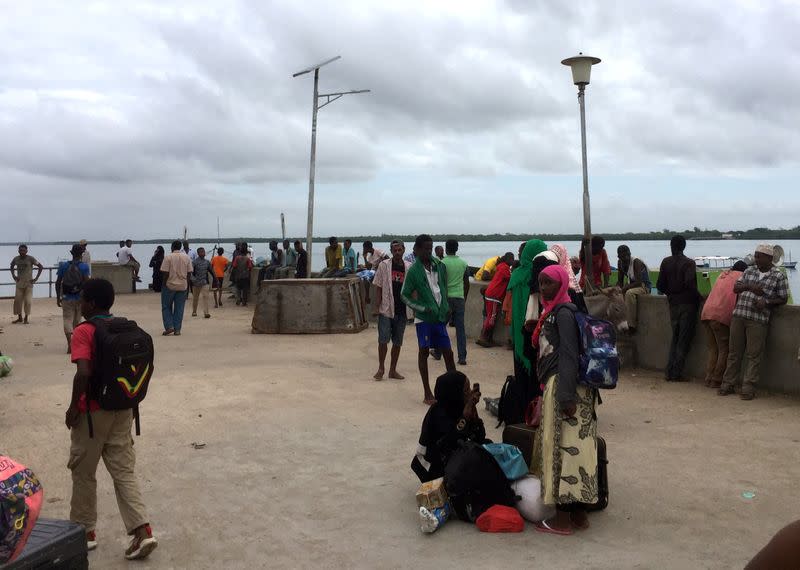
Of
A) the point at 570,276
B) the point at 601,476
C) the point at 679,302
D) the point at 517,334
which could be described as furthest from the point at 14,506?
the point at 679,302

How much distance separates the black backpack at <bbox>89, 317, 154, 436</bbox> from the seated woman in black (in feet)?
6.37

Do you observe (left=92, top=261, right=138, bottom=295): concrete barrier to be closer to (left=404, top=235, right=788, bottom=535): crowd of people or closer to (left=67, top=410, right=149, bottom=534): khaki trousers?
(left=404, top=235, right=788, bottom=535): crowd of people

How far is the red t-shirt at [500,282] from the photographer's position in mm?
11653

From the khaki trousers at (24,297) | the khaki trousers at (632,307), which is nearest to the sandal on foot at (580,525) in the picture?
the khaki trousers at (632,307)

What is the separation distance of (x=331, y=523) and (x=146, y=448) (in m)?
2.50

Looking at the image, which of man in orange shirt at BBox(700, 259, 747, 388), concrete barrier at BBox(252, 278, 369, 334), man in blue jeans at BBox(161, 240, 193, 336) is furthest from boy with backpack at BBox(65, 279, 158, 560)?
concrete barrier at BBox(252, 278, 369, 334)

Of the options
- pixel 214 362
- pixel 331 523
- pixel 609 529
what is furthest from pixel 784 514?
pixel 214 362

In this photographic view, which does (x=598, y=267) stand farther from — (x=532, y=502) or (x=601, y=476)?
(x=532, y=502)

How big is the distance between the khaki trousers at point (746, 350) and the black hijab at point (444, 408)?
14.8ft

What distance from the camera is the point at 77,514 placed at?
15.8 ft

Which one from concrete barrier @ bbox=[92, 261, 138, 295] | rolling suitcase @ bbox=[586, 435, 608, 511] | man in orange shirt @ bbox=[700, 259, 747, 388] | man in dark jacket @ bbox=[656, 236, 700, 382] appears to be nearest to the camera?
rolling suitcase @ bbox=[586, 435, 608, 511]

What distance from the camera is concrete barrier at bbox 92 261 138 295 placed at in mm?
25922

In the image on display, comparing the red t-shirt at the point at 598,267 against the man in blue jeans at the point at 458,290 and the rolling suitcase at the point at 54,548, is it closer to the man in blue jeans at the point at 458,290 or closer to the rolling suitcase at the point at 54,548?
the man in blue jeans at the point at 458,290

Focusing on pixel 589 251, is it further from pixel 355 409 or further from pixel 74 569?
pixel 74 569
